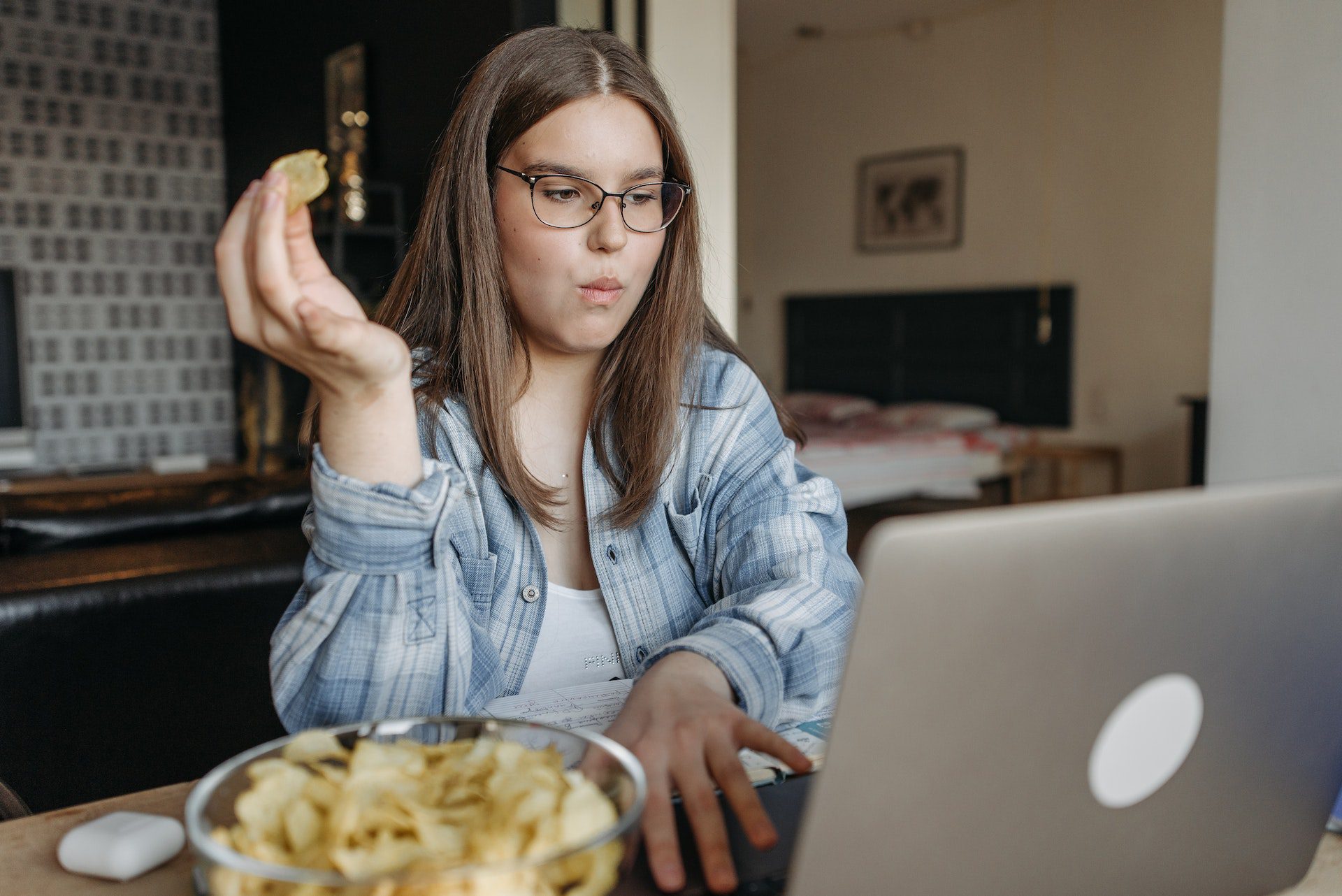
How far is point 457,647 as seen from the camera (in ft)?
2.69

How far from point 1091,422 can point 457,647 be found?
5.15 m

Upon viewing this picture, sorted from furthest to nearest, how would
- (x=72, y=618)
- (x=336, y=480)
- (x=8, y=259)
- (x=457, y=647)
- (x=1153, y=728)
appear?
(x=8, y=259), (x=72, y=618), (x=457, y=647), (x=336, y=480), (x=1153, y=728)

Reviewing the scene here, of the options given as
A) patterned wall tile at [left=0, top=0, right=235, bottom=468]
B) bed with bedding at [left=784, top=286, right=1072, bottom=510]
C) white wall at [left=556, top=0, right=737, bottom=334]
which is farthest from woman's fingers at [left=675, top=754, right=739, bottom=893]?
patterned wall tile at [left=0, top=0, right=235, bottom=468]

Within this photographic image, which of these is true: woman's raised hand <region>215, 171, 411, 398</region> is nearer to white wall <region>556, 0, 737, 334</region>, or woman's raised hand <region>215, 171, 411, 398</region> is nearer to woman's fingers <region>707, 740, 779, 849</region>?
woman's fingers <region>707, 740, 779, 849</region>

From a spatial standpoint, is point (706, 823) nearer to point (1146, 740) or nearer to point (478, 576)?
point (1146, 740)

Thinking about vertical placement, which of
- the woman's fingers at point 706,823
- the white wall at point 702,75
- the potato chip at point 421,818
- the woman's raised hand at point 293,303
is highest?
the white wall at point 702,75

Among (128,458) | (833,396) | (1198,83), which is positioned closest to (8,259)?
(128,458)

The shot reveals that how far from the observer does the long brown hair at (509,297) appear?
1063 mm

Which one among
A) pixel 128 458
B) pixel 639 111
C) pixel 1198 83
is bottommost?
pixel 128 458

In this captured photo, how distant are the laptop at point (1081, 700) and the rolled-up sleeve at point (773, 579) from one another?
21 cm

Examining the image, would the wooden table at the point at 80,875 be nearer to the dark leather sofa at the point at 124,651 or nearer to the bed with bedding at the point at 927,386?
the dark leather sofa at the point at 124,651

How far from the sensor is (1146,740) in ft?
1.61

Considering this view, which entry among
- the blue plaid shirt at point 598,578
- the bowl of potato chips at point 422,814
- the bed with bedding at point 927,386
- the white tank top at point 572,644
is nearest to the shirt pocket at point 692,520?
the blue plaid shirt at point 598,578

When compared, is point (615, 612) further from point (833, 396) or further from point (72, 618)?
point (833, 396)
